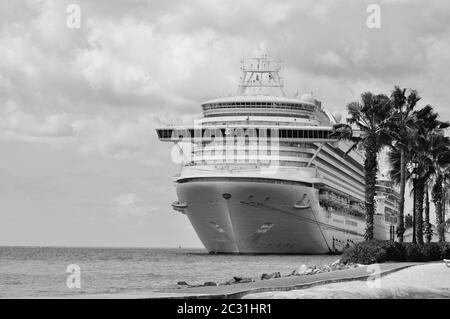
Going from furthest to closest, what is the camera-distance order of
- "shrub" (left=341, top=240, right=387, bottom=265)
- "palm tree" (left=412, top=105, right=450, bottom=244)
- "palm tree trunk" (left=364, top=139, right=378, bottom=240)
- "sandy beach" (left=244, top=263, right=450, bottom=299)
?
"palm tree" (left=412, top=105, right=450, bottom=244)
"palm tree trunk" (left=364, top=139, right=378, bottom=240)
"shrub" (left=341, top=240, right=387, bottom=265)
"sandy beach" (left=244, top=263, right=450, bottom=299)

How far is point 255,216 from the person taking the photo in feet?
260

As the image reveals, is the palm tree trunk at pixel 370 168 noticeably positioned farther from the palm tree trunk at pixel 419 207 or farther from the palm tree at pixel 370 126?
the palm tree trunk at pixel 419 207

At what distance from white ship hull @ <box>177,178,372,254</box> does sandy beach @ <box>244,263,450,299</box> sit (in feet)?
148

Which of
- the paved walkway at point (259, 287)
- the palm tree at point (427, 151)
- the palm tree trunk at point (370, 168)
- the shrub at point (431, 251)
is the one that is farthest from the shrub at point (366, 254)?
the palm tree at point (427, 151)

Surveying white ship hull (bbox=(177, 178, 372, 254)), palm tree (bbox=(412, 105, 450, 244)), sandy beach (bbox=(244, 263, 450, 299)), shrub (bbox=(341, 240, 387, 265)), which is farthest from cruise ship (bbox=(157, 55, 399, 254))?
sandy beach (bbox=(244, 263, 450, 299))

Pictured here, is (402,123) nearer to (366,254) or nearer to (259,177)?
(366,254)

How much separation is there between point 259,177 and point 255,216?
3673 millimetres

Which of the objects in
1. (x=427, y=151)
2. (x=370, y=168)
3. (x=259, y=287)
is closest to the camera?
(x=259, y=287)

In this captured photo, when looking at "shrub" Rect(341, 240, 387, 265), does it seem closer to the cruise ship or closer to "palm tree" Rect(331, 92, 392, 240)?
"palm tree" Rect(331, 92, 392, 240)


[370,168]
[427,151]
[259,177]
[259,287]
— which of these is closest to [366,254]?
[370,168]

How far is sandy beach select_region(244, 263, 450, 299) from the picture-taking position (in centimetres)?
2411

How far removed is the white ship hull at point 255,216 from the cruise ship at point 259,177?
0.08 m
